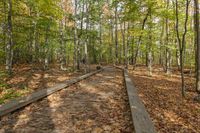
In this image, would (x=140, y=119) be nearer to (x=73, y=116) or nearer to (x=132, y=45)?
(x=73, y=116)

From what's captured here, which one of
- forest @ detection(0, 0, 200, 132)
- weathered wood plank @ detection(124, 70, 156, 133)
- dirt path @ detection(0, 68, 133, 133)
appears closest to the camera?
weathered wood plank @ detection(124, 70, 156, 133)

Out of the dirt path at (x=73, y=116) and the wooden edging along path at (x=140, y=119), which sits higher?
the wooden edging along path at (x=140, y=119)

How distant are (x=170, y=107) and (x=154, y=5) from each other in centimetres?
1471

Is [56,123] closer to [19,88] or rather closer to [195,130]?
[195,130]

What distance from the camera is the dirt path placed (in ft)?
19.2

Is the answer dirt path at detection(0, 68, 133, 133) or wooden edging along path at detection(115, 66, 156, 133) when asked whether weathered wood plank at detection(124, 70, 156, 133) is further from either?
dirt path at detection(0, 68, 133, 133)

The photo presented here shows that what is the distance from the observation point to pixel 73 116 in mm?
6887

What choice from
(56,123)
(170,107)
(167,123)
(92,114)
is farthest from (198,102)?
(56,123)

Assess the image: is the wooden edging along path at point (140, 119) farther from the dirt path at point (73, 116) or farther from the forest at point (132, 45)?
Answer: the forest at point (132, 45)

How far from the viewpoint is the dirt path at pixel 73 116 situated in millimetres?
5859

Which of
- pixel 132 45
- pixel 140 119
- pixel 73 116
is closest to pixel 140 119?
pixel 140 119

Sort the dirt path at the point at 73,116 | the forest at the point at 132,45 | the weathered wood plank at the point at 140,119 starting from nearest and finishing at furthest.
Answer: the weathered wood plank at the point at 140,119, the dirt path at the point at 73,116, the forest at the point at 132,45

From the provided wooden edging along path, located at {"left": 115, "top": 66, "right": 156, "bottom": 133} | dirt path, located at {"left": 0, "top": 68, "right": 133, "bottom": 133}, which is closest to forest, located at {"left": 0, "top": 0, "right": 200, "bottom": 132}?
wooden edging along path, located at {"left": 115, "top": 66, "right": 156, "bottom": 133}

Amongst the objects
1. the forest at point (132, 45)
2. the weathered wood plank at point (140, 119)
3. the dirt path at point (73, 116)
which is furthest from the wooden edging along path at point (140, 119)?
the forest at point (132, 45)
